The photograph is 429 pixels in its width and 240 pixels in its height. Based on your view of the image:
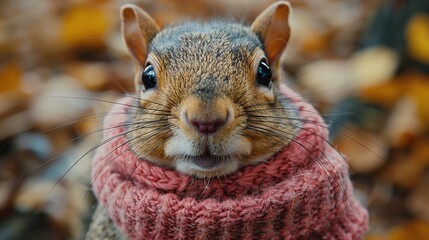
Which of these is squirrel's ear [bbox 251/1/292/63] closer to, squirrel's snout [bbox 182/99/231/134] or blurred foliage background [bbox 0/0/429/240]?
squirrel's snout [bbox 182/99/231/134]

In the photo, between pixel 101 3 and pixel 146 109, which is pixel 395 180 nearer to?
pixel 146 109

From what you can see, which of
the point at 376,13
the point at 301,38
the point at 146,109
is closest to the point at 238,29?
the point at 146,109

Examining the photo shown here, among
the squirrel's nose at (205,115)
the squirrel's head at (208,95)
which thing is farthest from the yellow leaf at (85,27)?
the squirrel's nose at (205,115)

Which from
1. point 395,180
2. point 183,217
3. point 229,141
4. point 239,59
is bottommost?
point 395,180

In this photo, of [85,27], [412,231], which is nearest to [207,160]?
[412,231]

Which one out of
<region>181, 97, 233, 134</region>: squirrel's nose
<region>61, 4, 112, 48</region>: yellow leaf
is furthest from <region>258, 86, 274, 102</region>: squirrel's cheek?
<region>61, 4, 112, 48</region>: yellow leaf

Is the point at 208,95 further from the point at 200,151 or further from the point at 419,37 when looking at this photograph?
the point at 419,37
